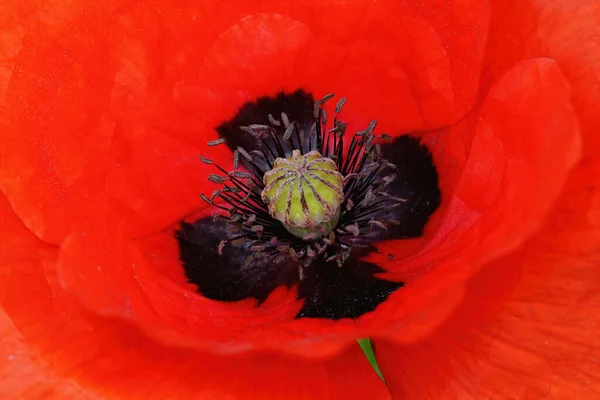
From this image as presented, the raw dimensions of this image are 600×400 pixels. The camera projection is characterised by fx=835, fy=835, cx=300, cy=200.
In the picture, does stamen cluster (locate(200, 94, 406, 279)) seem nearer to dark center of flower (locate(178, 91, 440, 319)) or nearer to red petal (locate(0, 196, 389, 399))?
dark center of flower (locate(178, 91, 440, 319))

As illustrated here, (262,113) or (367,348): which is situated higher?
(262,113)

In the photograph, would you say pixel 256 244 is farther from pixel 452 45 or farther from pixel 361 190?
pixel 452 45

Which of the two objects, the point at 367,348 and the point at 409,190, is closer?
the point at 367,348

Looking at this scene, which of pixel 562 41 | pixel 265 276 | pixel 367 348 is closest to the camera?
pixel 562 41

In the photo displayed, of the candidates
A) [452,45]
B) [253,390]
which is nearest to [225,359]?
[253,390]

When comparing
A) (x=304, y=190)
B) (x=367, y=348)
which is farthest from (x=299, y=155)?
(x=367, y=348)

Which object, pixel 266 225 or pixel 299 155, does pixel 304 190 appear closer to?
pixel 299 155
